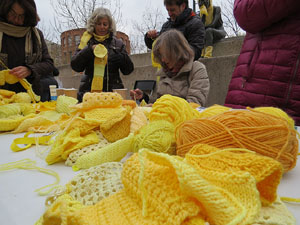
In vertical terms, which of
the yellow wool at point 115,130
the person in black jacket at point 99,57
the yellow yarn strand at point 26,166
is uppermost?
the person in black jacket at point 99,57

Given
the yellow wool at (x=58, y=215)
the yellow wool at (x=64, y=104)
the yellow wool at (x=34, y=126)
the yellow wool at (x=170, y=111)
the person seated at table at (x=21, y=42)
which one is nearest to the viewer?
the yellow wool at (x=58, y=215)

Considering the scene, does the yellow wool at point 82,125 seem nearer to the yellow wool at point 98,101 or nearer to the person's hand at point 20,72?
the yellow wool at point 98,101

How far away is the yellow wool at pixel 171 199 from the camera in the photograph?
0.27m

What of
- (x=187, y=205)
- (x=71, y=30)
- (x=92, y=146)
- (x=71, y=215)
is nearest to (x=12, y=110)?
(x=92, y=146)

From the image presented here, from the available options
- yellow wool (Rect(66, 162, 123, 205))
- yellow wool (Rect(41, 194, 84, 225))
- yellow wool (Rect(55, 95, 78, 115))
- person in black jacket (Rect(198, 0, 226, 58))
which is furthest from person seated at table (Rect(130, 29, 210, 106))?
person in black jacket (Rect(198, 0, 226, 58))

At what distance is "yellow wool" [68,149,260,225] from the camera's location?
27 cm

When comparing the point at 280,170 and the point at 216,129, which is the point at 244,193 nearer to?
the point at 280,170

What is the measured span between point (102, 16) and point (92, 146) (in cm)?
126

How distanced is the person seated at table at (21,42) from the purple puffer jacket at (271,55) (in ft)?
4.42

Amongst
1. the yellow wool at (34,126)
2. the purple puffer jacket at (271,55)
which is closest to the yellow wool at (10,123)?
the yellow wool at (34,126)

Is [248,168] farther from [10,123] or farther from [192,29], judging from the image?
[192,29]

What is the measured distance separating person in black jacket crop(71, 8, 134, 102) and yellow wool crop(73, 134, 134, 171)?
1.04 m

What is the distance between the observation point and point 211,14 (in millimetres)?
3080

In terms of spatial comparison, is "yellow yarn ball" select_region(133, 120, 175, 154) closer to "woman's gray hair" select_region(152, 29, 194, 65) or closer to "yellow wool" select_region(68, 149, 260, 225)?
"yellow wool" select_region(68, 149, 260, 225)
